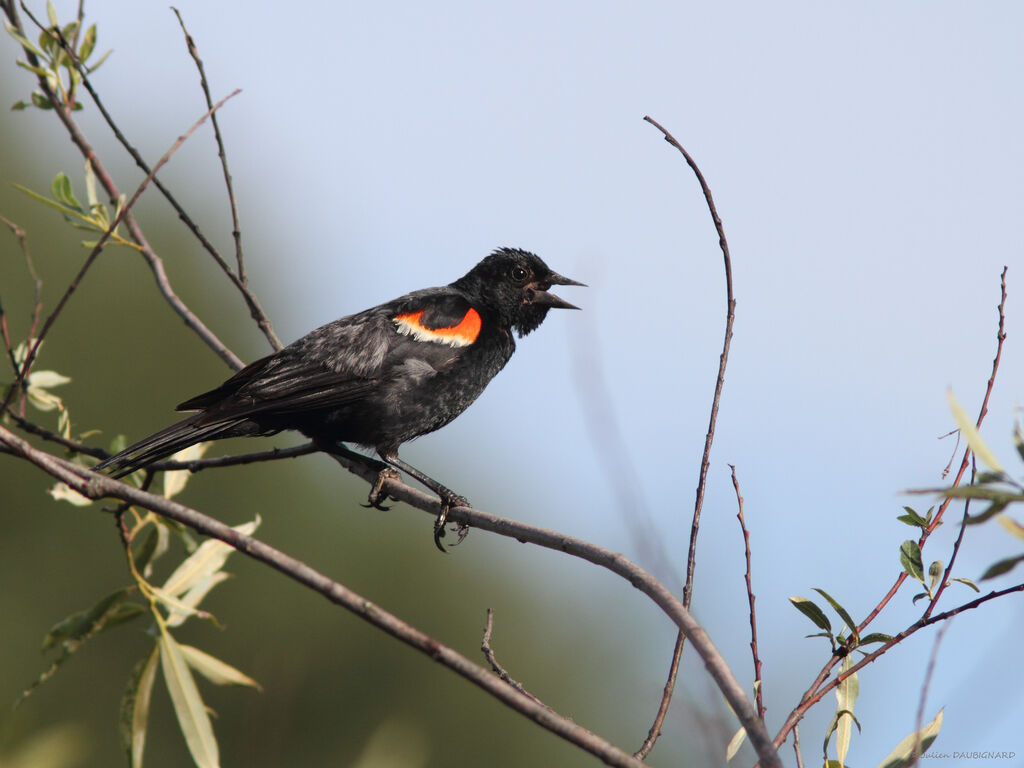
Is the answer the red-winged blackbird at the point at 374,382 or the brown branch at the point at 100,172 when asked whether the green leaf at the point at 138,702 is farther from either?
the brown branch at the point at 100,172

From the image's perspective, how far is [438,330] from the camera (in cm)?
441

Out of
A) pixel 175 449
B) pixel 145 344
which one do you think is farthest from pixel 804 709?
pixel 145 344

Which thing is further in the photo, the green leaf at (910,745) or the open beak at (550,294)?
the open beak at (550,294)

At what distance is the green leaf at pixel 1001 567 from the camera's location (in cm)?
107

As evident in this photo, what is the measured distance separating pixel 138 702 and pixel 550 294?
3040 mm

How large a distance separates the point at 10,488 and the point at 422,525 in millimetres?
8386

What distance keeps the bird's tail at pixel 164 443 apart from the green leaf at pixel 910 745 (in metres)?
2.46

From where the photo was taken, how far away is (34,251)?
19031mm

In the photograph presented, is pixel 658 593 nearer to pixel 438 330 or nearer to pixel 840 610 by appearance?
pixel 840 610

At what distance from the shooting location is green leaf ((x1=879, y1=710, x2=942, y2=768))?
1.99 metres

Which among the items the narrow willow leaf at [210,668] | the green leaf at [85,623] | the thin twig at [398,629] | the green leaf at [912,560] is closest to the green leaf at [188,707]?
the narrow willow leaf at [210,668]

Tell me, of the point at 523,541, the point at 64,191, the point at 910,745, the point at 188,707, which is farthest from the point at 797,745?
the point at 64,191

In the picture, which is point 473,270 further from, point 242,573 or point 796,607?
point 242,573

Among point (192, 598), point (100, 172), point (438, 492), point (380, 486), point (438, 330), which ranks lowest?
point (192, 598)
